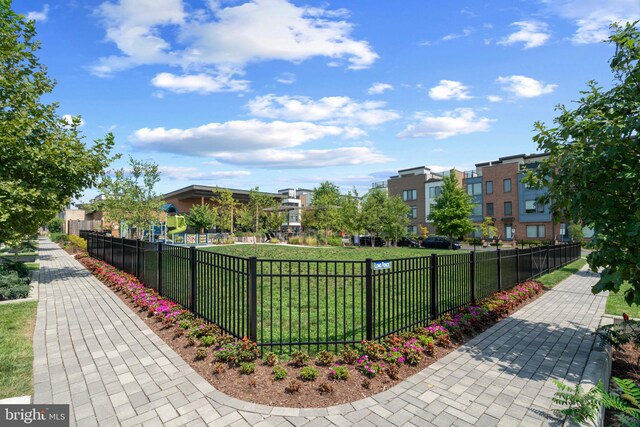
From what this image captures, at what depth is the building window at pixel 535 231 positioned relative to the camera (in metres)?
43.7

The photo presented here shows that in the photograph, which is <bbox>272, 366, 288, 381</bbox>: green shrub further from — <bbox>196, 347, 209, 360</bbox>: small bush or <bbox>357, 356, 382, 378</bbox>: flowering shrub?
<bbox>196, 347, 209, 360</bbox>: small bush

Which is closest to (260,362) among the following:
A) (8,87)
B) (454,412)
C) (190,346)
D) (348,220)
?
(190,346)

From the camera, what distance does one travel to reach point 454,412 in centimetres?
371

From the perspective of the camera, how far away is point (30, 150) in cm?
965

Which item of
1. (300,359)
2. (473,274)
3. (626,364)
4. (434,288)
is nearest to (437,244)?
(473,274)

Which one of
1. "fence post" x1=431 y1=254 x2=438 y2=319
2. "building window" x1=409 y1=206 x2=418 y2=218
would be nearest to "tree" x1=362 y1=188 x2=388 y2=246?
"building window" x1=409 y1=206 x2=418 y2=218

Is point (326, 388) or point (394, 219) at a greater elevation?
point (394, 219)

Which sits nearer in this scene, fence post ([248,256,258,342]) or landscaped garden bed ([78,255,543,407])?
landscaped garden bed ([78,255,543,407])

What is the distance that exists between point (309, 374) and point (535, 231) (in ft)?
161

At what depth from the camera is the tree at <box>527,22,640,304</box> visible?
405 centimetres

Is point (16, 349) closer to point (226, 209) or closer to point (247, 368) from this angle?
point (247, 368)

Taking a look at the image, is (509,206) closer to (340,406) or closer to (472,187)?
(472,187)

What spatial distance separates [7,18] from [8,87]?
198 centimetres

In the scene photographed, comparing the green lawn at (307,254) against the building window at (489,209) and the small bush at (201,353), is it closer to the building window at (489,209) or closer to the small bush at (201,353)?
the small bush at (201,353)
